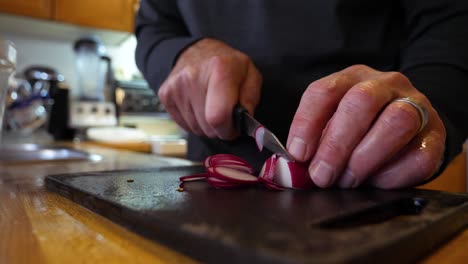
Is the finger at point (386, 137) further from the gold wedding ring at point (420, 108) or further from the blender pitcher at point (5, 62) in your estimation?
the blender pitcher at point (5, 62)

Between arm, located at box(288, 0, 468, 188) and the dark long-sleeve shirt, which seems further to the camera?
the dark long-sleeve shirt

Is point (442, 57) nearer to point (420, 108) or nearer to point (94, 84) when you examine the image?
point (420, 108)

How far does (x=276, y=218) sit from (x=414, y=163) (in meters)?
0.22

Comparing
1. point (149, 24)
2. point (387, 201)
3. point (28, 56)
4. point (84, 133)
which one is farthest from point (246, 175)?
point (28, 56)

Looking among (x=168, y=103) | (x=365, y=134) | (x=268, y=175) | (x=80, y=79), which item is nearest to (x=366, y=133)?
(x=365, y=134)

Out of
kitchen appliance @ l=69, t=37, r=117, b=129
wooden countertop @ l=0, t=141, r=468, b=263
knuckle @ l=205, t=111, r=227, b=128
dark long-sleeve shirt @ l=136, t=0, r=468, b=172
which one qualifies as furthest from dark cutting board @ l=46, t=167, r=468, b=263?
kitchen appliance @ l=69, t=37, r=117, b=129

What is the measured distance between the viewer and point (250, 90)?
1.98ft

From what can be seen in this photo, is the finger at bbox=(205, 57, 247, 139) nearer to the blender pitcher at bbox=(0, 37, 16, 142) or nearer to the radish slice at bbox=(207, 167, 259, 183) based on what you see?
the radish slice at bbox=(207, 167, 259, 183)

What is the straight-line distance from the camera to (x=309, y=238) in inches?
9.1

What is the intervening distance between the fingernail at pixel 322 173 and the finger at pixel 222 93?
0.16m

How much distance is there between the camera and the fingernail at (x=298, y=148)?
0.42m

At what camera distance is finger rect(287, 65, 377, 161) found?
424 mm

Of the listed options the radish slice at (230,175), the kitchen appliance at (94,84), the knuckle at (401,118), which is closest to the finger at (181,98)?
the radish slice at (230,175)

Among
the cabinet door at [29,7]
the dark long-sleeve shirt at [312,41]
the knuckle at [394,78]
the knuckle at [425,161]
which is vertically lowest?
the knuckle at [425,161]
